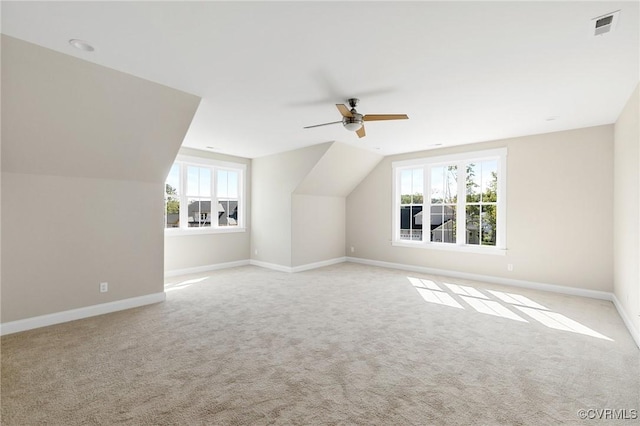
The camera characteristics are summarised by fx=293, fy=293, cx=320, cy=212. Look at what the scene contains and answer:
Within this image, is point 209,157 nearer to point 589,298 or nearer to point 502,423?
point 502,423

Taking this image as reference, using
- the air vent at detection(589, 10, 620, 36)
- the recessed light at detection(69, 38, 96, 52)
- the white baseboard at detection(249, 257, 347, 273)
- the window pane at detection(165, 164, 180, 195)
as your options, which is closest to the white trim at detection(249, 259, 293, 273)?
the white baseboard at detection(249, 257, 347, 273)

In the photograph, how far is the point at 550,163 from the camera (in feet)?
16.3

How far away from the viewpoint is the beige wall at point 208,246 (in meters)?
5.98

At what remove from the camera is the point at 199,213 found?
6.56 meters

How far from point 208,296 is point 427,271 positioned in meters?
4.42

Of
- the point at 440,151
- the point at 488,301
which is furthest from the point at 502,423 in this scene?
the point at 440,151

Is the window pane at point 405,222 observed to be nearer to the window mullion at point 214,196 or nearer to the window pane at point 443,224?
the window pane at point 443,224

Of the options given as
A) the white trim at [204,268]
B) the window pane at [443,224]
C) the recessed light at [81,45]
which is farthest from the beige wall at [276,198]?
the recessed light at [81,45]

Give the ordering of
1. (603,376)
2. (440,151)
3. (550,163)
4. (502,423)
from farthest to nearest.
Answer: (440,151)
(550,163)
(603,376)
(502,423)

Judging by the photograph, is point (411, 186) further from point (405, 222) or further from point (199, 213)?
point (199, 213)

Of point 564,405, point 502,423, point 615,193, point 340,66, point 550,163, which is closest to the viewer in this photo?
point 502,423

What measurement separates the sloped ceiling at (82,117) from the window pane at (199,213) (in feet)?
7.71

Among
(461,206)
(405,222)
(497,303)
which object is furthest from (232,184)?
(497,303)
